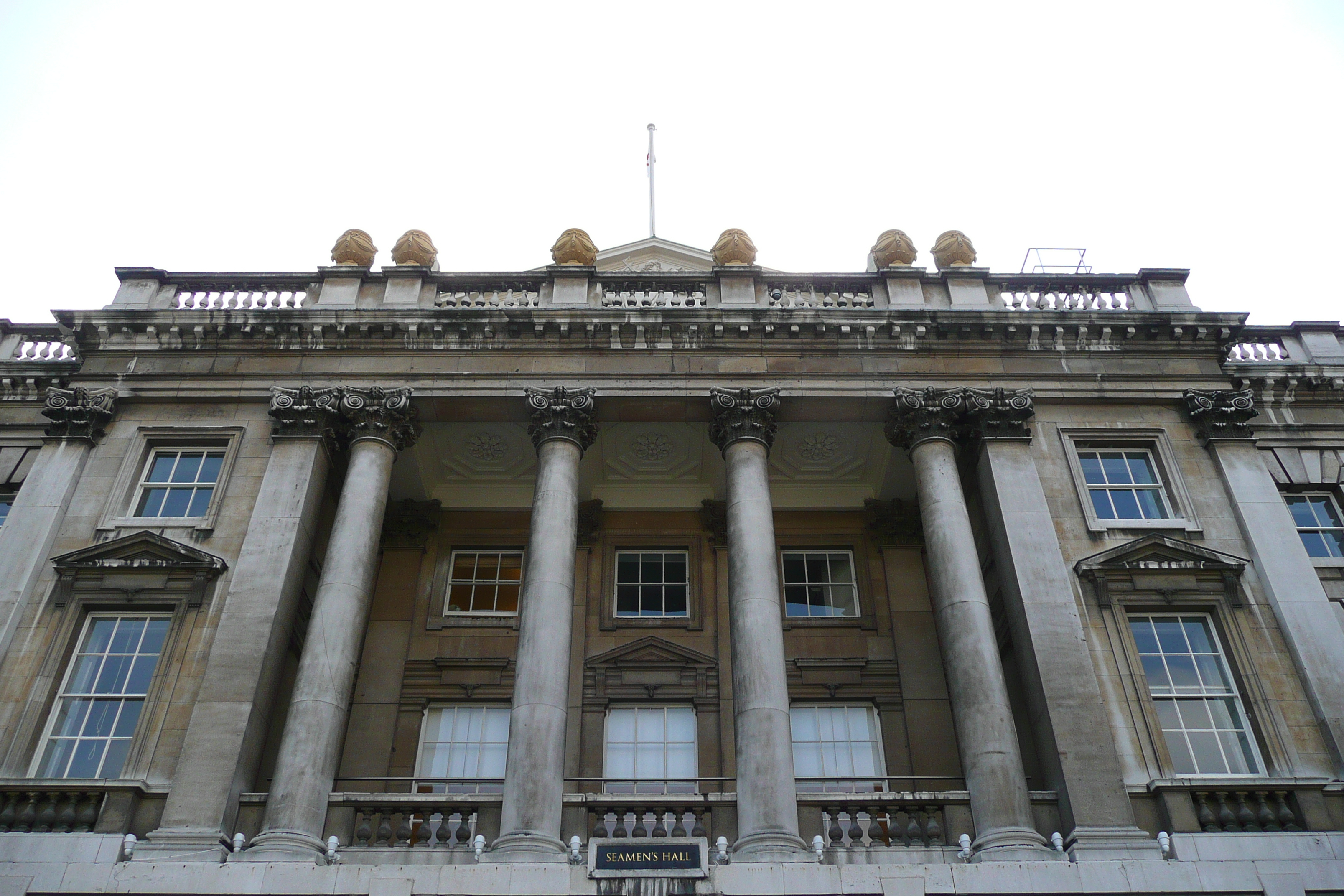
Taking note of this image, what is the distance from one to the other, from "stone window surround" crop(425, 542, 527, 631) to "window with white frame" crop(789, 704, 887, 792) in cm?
632

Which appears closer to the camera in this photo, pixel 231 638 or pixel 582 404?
pixel 231 638

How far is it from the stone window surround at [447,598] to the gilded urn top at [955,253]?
11026 mm

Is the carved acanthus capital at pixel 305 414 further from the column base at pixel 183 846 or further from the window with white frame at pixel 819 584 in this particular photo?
the window with white frame at pixel 819 584

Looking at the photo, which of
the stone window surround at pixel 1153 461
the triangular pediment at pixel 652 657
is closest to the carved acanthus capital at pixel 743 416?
the triangular pediment at pixel 652 657

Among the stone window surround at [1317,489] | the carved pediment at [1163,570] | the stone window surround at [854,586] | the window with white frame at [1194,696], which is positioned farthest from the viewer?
the stone window surround at [854,586]

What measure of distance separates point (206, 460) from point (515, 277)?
7.22m

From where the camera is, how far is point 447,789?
20297mm

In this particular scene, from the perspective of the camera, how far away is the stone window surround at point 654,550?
74.9 feet

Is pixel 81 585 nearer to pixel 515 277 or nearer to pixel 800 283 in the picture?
pixel 515 277

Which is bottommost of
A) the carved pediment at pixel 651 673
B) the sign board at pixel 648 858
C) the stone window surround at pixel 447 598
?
the sign board at pixel 648 858

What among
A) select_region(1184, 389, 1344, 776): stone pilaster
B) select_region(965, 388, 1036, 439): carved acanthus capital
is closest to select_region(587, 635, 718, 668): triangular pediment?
select_region(965, 388, 1036, 439): carved acanthus capital

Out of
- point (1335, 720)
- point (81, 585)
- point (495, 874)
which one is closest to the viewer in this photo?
point (495, 874)

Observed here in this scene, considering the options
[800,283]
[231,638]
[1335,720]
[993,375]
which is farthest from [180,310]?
[1335,720]

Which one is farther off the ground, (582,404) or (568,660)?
(582,404)
